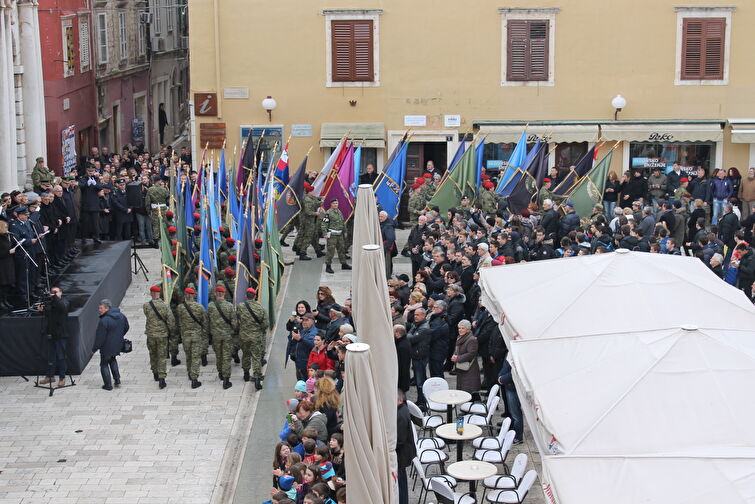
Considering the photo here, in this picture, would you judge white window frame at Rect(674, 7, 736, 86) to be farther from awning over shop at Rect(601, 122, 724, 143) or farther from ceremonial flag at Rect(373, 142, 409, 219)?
ceremonial flag at Rect(373, 142, 409, 219)

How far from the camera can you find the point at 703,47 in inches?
1183

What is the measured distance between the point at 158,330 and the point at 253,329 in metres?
1.42

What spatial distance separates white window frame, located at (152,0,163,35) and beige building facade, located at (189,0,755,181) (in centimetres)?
1472

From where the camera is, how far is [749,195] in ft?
91.4

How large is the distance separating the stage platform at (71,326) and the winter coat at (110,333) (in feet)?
2.91

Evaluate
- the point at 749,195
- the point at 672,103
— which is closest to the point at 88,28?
the point at 672,103

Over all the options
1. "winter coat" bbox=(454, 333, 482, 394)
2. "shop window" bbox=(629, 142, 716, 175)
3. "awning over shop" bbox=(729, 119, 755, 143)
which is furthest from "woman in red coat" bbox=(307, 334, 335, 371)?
"awning over shop" bbox=(729, 119, 755, 143)

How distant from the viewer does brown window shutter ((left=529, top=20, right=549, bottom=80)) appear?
30.2m

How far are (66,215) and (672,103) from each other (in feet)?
51.0

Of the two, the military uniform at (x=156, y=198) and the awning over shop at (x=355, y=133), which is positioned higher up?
the awning over shop at (x=355, y=133)

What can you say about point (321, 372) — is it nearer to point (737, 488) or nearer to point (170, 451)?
point (170, 451)

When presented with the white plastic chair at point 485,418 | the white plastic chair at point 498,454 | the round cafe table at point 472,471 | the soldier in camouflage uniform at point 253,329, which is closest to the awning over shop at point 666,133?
the soldier in camouflage uniform at point 253,329

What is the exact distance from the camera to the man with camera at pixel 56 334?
18469mm

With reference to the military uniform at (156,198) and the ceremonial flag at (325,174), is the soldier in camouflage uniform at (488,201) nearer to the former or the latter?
the ceremonial flag at (325,174)
